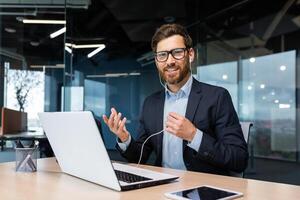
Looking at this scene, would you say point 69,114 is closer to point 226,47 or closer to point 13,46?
point 226,47

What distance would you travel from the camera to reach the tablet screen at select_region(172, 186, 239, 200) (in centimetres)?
89

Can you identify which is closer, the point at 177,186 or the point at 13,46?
the point at 177,186

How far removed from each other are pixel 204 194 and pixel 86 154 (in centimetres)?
35

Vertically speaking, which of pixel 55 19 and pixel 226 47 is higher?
pixel 55 19

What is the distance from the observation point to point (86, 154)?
1.03m

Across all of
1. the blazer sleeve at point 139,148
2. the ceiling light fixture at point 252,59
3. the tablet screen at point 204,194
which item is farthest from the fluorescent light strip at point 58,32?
the tablet screen at point 204,194

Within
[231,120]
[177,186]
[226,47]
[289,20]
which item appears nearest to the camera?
[177,186]

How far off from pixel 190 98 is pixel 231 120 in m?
0.21

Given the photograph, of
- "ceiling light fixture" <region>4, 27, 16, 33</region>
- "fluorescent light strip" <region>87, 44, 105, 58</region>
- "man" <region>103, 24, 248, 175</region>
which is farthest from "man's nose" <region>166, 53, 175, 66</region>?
"ceiling light fixture" <region>4, 27, 16, 33</region>

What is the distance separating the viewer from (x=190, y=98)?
1585 mm

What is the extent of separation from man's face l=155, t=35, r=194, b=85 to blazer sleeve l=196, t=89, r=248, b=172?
0.66 ft

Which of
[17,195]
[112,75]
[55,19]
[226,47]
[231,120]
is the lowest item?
[17,195]

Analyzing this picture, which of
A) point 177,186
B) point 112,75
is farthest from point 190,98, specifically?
point 112,75

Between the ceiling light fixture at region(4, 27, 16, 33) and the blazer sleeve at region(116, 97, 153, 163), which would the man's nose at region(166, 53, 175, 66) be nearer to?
the blazer sleeve at region(116, 97, 153, 163)
